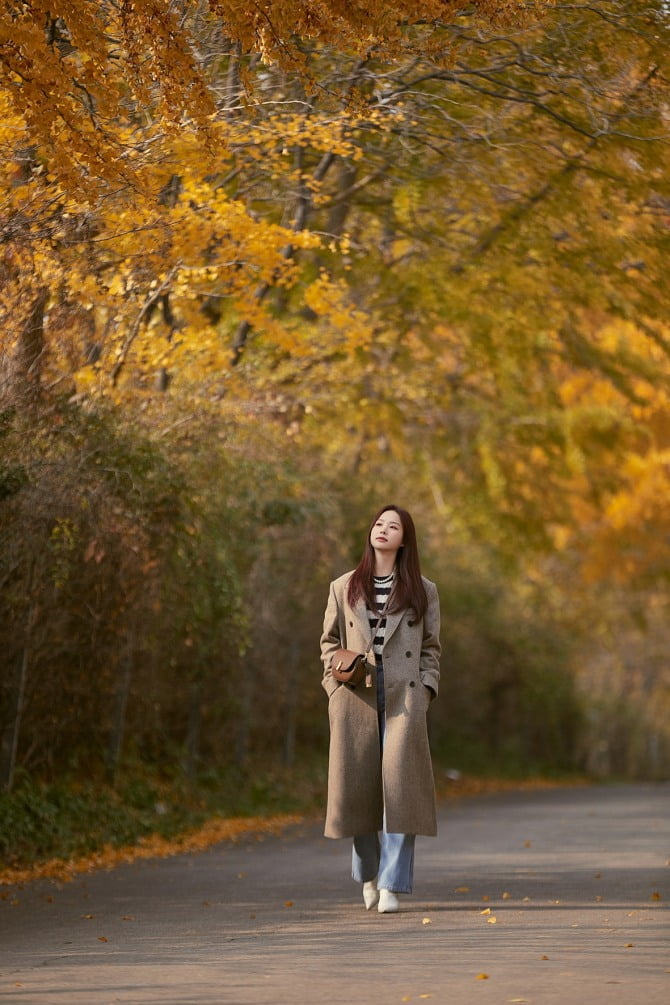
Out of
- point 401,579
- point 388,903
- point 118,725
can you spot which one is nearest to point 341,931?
point 388,903

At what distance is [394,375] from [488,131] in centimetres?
849

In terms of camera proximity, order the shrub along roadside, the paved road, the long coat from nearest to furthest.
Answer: the paved road
the long coat
the shrub along roadside

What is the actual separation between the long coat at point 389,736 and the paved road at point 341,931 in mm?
571

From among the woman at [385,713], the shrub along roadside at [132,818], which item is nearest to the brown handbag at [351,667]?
the woman at [385,713]

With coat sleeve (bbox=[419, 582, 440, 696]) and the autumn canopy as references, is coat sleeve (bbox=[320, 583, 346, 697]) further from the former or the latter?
the autumn canopy

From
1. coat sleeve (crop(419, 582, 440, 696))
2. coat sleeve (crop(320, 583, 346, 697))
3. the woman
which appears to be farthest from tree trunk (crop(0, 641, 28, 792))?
coat sleeve (crop(419, 582, 440, 696))

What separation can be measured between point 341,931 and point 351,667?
1540 millimetres

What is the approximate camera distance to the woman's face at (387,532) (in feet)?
32.0

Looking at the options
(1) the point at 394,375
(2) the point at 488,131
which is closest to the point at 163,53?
(2) the point at 488,131

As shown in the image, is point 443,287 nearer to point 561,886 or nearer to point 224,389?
point 224,389

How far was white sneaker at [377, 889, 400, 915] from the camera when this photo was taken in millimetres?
9359

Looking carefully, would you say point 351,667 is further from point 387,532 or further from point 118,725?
point 118,725

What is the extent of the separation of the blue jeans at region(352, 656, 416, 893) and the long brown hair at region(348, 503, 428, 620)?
1.18ft

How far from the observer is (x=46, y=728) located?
46.4 feet
